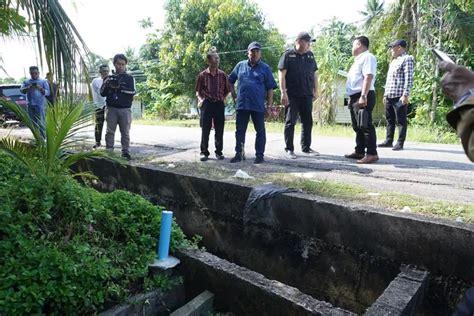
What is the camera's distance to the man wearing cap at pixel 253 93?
5012 mm

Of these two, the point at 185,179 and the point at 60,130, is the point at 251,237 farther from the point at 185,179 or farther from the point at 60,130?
the point at 60,130

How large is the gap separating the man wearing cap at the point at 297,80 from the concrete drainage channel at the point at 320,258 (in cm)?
200

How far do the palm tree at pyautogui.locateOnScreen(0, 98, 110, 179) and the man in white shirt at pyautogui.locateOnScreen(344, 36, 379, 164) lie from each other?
11.1 ft

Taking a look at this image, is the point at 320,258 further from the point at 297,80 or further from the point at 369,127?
the point at 297,80

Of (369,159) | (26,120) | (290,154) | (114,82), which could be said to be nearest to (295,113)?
(290,154)

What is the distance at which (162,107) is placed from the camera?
21188mm

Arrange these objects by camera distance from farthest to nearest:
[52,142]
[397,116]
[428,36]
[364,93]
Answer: [428,36] < [397,116] < [364,93] < [52,142]

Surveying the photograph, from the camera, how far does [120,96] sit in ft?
18.5

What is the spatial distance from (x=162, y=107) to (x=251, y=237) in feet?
60.6

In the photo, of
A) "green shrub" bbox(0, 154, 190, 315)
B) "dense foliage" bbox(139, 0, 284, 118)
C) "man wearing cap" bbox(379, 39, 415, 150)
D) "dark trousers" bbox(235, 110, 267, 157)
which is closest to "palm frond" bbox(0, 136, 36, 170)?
"green shrub" bbox(0, 154, 190, 315)

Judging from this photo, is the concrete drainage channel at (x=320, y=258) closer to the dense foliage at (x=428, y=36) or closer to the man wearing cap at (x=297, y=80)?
the man wearing cap at (x=297, y=80)

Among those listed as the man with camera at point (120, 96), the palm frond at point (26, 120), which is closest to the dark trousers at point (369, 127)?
the man with camera at point (120, 96)

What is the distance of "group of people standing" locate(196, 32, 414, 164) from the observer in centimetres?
490

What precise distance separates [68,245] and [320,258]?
80.9 inches
